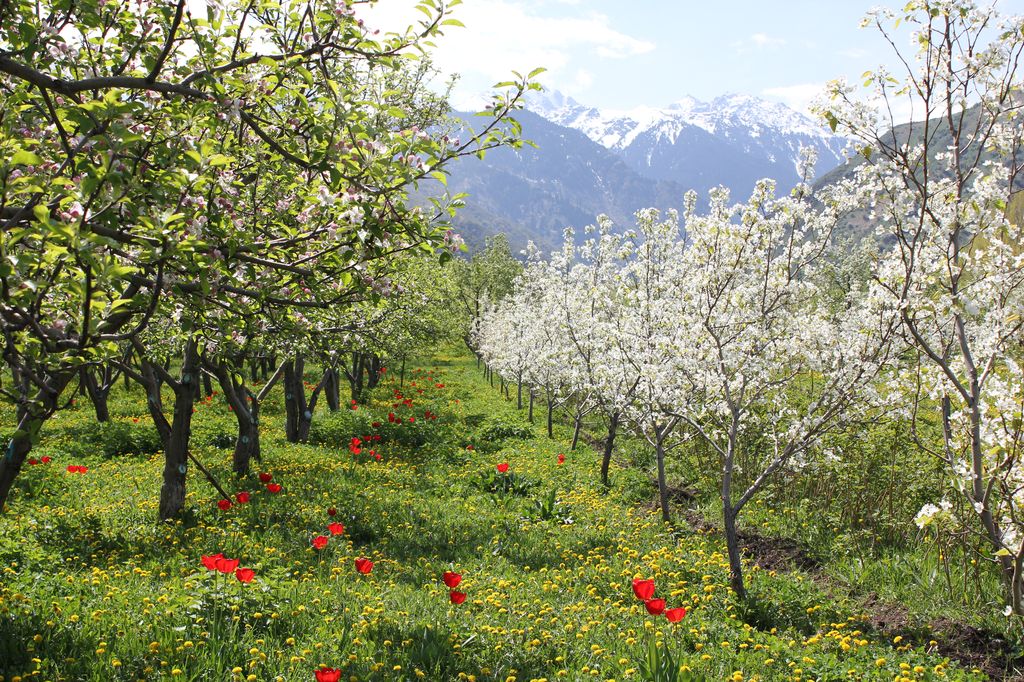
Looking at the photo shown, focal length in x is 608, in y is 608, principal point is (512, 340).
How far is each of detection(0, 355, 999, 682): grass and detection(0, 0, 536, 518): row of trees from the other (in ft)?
5.68

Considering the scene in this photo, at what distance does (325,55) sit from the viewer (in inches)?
153

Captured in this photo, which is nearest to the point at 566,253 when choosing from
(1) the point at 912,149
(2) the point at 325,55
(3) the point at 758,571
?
(3) the point at 758,571

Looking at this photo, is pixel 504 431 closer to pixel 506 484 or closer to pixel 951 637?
pixel 506 484

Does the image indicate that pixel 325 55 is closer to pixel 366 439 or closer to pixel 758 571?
pixel 758 571

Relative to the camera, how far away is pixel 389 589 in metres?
6.79

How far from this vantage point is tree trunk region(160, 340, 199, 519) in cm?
879

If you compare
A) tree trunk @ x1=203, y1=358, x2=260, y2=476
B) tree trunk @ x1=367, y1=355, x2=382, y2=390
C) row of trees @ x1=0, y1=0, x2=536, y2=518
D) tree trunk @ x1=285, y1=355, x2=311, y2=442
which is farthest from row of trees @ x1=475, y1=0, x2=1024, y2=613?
tree trunk @ x1=367, y1=355, x2=382, y2=390

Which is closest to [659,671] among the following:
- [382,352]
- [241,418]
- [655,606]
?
[655,606]

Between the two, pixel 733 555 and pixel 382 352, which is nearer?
pixel 733 555

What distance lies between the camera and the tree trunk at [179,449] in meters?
8.79

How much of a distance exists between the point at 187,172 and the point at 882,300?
5698mm

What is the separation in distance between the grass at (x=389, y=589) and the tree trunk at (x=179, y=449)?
332 millimetres

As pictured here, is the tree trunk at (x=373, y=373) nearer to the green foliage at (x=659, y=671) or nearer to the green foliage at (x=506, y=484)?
the green foliage at (x=506, y=484)

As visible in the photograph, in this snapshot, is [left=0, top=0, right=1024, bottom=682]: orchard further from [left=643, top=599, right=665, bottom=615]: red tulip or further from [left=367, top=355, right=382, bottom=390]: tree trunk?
[left=367, top=355, right=382, bottom=390]: tree trunk
